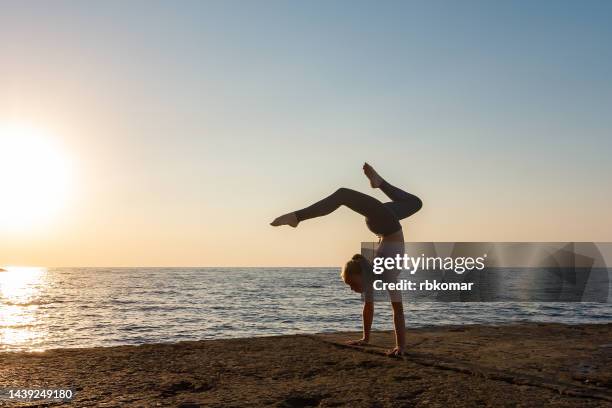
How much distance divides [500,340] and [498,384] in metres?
2.88

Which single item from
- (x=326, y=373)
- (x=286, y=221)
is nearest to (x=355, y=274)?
(x=286, y=221)

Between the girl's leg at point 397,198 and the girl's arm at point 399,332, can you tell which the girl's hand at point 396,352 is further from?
the girl's leg at point 397,198

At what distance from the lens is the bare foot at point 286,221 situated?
541cm

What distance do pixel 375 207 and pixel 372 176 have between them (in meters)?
0.53

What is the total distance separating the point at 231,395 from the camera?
13.2ft

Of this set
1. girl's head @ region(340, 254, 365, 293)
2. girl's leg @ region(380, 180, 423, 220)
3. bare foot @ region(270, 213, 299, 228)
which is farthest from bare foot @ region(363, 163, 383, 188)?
bare foot @ region(270, 213, 299, 228)

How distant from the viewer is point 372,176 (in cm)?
619

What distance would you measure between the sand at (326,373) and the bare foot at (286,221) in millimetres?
1469

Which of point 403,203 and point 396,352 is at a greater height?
point 403,203

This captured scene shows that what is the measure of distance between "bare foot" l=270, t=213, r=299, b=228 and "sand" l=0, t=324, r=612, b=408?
4.82 ft

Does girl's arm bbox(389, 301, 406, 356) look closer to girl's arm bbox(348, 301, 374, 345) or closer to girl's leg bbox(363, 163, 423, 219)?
girl's arm bbox(348, 301, 374, 345)

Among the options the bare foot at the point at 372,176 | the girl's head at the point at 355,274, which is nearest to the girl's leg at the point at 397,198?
the bare foot at the point at 372,176

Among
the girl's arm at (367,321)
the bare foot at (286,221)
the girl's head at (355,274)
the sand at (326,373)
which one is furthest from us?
the girl's arm at (367,321)

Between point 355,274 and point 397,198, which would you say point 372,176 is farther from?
point 355,274
